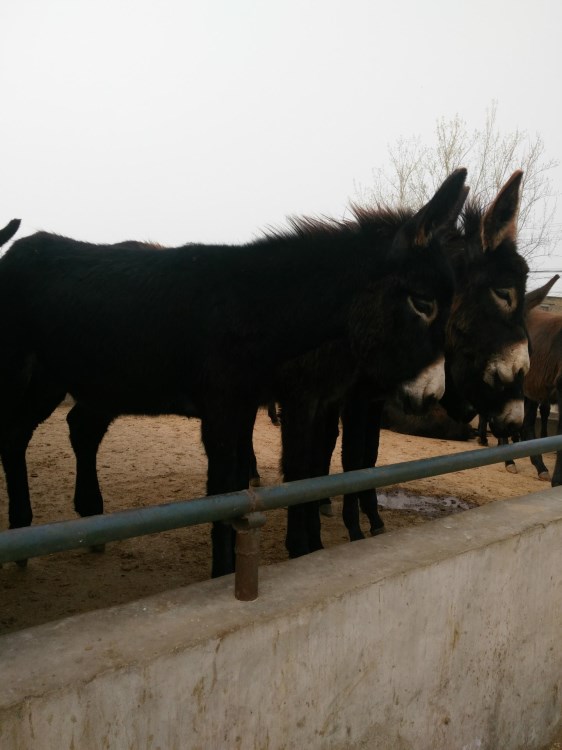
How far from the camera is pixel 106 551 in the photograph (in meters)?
4.10

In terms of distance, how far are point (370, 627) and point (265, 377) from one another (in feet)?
4.72

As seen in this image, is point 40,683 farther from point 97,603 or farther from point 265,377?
point 97,603

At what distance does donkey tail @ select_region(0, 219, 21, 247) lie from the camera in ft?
12.6

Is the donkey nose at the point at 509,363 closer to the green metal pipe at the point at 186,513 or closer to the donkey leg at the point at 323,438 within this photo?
the donkey leg at the point at 323,438

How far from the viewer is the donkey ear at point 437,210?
304cm

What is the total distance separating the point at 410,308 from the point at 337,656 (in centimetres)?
186

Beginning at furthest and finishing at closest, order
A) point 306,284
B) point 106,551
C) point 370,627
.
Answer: point 106,551
point 306,284
point 370,627

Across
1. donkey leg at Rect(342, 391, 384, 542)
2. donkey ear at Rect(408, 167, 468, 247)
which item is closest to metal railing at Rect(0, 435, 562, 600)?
donkey ear at Rect(408, 167, 468, 247)

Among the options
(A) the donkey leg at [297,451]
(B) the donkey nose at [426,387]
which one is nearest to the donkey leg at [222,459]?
(A) the donkey leg at [297,451]

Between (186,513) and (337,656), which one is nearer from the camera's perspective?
(186,513)

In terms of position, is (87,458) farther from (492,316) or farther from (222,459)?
(492,316)

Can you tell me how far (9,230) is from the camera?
12.7 ft

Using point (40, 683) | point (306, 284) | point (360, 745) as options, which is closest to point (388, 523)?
point (306, 284)

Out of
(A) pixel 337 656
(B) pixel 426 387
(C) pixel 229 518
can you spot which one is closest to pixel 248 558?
(C) pixel 229 518
